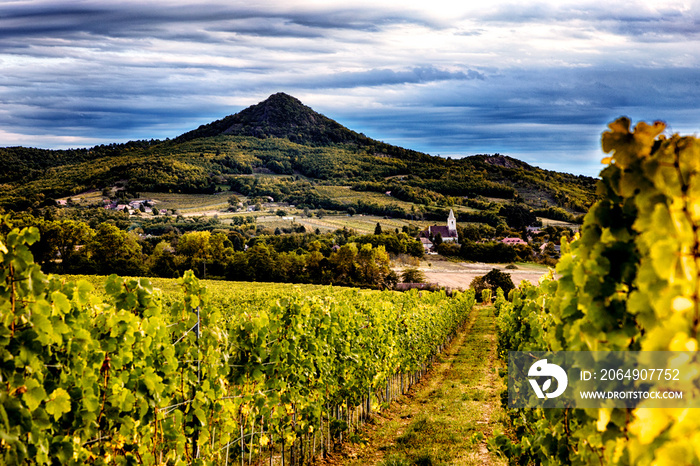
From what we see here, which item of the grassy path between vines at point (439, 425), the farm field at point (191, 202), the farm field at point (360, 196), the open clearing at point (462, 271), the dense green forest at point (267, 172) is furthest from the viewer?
the farm field at point (360, 196)

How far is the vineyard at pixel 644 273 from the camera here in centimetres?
144

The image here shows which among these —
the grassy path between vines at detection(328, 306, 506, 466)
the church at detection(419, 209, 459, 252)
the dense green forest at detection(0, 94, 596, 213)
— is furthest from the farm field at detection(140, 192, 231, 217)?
the grassy path between vines at detection(328, 306, 506, 466)

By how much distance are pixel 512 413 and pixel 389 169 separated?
17090 cm

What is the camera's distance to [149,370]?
12.8ft

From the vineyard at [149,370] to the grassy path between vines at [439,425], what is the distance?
3.04ft

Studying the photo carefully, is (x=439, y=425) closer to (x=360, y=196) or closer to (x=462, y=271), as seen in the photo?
(x=462, y=271)

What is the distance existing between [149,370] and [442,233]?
109m

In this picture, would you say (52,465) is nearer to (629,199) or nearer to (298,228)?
(629,199)

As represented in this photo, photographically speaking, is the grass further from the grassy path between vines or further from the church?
the grassy path between vines

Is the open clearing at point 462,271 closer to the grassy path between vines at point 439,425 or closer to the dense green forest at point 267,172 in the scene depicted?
the dense green forest at point 267,172

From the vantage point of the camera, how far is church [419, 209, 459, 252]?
10456 cm

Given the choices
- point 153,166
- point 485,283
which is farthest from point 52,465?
point 153,166

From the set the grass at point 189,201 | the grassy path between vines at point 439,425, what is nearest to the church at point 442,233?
the grass at point 189,201

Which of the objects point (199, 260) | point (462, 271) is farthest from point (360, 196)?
point (199, 260)
